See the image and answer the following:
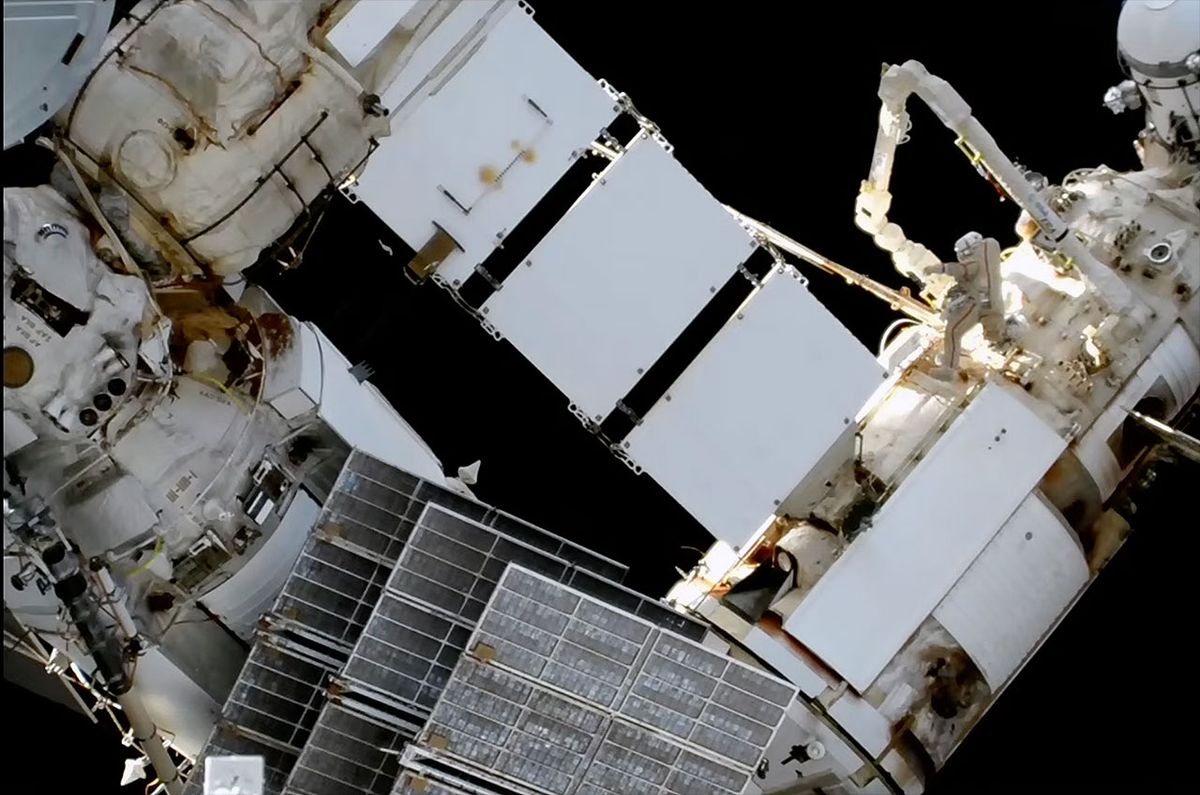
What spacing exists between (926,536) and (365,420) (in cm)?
178

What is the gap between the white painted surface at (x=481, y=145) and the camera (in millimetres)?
5254

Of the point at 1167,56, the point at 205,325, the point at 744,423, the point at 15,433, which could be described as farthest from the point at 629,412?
the point at 1167,56

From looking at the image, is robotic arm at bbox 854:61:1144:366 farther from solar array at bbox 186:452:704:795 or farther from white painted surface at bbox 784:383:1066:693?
solar array at bbox 186:452:704:795

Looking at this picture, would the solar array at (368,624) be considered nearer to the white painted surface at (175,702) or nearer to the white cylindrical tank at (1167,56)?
the white painted surface at (175,702)

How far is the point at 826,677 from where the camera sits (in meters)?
5.40

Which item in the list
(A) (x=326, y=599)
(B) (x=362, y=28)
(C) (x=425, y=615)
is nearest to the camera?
(B) (x=362, y=28)

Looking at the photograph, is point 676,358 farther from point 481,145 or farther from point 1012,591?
point 1012,591

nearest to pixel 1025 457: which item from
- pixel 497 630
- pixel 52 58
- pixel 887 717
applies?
pixel 887 717

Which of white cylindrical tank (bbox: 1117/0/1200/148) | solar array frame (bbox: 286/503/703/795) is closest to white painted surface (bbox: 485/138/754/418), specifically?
solar array frame (bbox: 286/503/703/795)

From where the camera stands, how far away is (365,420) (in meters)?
5.23

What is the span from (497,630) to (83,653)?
1.14m

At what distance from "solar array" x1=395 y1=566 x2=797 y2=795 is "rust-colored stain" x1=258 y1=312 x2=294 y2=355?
3.21 ft

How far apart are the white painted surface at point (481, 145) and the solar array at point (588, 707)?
3.87 feet

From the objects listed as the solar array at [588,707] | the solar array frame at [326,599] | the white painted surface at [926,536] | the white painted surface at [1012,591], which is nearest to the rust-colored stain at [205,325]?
the solar array frame at [326,599]
